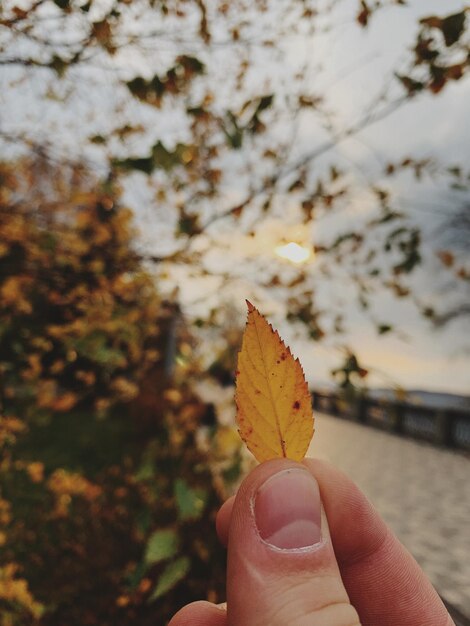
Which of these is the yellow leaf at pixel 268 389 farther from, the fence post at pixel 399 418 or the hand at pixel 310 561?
the fence post at pixel 399 418

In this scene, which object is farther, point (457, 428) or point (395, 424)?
point (395, 424)

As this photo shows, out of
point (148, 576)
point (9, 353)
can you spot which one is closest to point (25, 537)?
point (148, 576)

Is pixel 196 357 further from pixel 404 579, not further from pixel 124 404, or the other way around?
pixel 124 404

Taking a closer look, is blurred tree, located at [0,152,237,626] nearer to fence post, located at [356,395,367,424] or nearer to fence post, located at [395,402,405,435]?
fence post, located at [395,402,405,435]

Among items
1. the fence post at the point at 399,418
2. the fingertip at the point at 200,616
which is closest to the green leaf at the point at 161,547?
the fingertip at the point at 200,616

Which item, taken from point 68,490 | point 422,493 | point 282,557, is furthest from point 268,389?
point 422,493
